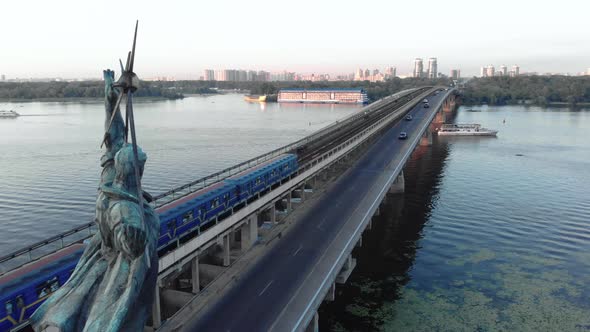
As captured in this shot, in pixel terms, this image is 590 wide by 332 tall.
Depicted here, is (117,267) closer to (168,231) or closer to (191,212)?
(168,231)

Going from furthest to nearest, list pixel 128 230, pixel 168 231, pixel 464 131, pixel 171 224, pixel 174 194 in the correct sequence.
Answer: pixel 464 131 < pixel 174 194 < pixel 171 224 < pixel 168 231 < pixel 128 230

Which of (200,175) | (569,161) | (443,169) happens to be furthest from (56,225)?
(569,161)

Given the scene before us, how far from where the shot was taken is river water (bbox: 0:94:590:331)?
125ft

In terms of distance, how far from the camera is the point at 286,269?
A: 35594mm

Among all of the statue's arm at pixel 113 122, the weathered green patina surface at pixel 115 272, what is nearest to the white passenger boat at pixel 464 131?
the statue's arm at pixel 113 122

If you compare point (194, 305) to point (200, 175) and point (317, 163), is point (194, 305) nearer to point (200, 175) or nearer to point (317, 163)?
point (317, 163)

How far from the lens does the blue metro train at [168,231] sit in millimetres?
24016

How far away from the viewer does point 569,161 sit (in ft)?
314

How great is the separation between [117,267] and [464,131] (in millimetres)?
138382

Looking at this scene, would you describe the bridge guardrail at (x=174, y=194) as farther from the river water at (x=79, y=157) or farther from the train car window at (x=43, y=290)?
the river water at (x=79, y=157)

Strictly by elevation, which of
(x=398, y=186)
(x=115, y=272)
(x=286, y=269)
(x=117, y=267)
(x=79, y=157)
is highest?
(x=117, y=267)

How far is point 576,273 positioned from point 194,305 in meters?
39.6

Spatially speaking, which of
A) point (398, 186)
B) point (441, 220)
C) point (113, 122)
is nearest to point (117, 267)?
point (113, 122)

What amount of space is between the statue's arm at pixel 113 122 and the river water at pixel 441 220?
2413 centimetres
